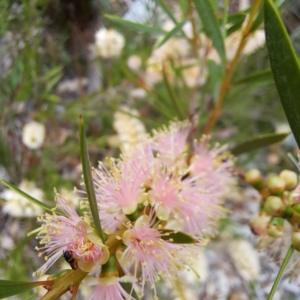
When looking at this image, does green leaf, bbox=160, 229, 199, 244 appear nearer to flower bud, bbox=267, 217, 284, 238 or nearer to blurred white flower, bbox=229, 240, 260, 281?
flower bud, bbox=267, 217, 284, 238

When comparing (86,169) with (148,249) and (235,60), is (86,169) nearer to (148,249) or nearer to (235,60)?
(148,249)

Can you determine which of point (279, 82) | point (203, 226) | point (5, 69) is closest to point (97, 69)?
point (5, 69)

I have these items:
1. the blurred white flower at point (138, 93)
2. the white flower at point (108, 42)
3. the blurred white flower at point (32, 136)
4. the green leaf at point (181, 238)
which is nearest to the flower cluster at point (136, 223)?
the green leaf at point (181, 238)

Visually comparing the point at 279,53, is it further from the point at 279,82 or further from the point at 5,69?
the point at 5,69

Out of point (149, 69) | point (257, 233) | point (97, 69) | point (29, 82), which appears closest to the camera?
point (257, 233)

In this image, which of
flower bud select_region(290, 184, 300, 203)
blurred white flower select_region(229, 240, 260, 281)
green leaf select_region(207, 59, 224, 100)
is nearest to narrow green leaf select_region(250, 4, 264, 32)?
green leaf select_region(207, 59, 224, 100)
